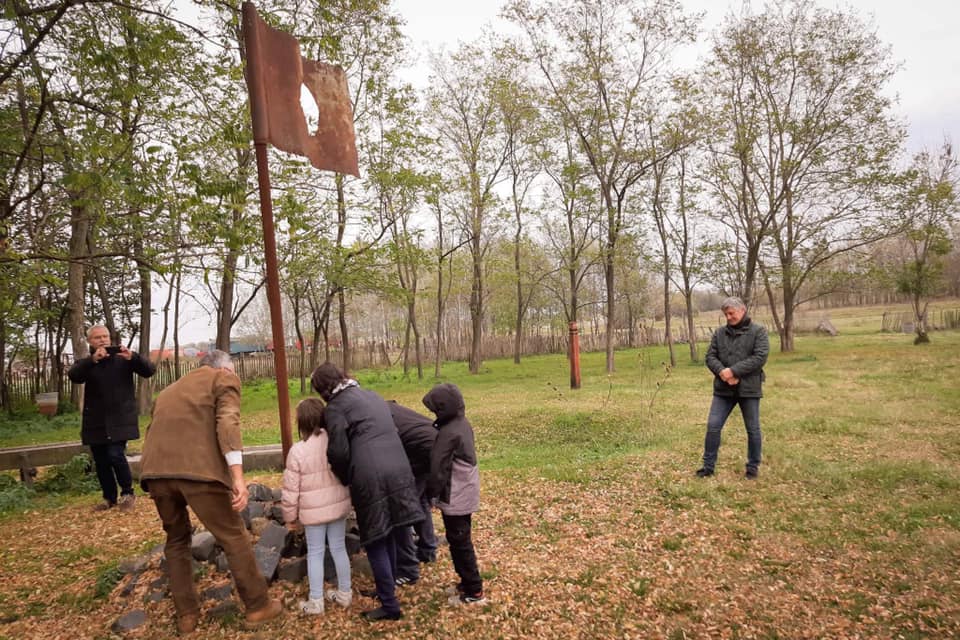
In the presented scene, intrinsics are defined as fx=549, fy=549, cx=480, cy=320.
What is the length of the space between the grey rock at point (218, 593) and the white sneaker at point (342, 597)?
0.74 m

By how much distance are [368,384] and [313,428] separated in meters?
20.6

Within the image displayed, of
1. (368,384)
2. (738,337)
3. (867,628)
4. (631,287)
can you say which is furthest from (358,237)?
(631,287)

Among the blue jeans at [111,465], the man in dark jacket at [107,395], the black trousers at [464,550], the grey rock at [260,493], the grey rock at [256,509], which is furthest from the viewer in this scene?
the blue jeans at [111,465]

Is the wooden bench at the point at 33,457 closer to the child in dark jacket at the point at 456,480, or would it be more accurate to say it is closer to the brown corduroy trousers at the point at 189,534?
the brown corduroy trousers at the point at 189,534

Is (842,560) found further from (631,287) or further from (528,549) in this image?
(631,287)

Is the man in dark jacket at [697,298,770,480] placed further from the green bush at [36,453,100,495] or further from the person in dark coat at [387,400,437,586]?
the green bush at [36,453,100,495]

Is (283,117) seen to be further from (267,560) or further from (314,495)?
(267,560)

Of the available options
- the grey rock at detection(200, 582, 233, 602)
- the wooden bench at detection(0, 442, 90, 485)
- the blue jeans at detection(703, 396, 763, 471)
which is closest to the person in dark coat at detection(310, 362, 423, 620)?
the grey rock at detection(200, 582, 233, 602)

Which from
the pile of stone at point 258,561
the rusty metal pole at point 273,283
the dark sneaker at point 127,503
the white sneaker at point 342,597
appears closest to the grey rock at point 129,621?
the pile of stone at point 258,561

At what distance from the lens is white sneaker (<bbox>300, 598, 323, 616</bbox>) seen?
389 cm

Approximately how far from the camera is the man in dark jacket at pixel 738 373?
20.8 ft

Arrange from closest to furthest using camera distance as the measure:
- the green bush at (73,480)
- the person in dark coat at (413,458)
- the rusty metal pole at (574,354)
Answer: the person in dark coat at (413,458)
the green bush at (73,480)
the rusty metal pole at (574,354)

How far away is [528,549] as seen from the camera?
5031mm

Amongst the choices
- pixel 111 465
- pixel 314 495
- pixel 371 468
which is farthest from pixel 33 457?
pixel 371 468
